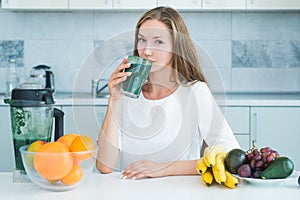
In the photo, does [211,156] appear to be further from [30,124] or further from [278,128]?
[278,128]

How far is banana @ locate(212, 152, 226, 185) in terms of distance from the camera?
127 cm

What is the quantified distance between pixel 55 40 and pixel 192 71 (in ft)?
6.09

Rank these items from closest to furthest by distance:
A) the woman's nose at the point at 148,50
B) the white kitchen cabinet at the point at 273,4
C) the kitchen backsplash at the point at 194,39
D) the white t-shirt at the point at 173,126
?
the woman's nose at the point at 148,50
the white t-shirt at the point at 173,126
the white kitchen cabinet at the point at 273,4
the kitchen backsplash at the point at 194,39

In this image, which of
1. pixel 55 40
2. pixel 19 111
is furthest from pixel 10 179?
pixel 55 40

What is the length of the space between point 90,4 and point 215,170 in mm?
2120

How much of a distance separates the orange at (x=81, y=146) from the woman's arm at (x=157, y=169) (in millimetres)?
206

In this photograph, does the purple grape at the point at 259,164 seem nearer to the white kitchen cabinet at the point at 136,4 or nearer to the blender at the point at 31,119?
the blender at the point at 31,119

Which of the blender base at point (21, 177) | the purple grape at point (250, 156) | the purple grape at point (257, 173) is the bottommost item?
the blender base at point (21, 177)

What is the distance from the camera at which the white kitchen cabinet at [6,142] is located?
308 centimetres

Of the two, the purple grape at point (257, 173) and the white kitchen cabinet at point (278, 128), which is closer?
the purple grape at point (257, 173)

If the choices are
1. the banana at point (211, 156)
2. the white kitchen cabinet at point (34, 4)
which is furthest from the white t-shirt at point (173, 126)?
the white kitchen cabinet at point (34, 4)

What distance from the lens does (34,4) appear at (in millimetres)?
3207

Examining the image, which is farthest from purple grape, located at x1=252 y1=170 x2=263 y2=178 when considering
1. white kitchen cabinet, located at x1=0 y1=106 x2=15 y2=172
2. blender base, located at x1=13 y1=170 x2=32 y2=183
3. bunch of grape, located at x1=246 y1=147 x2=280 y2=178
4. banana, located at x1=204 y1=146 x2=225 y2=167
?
white kitchen cabinet, located at x1=0 y1=106 x2=15 y2=172

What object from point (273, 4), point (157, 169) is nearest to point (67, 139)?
point (157, 169)
